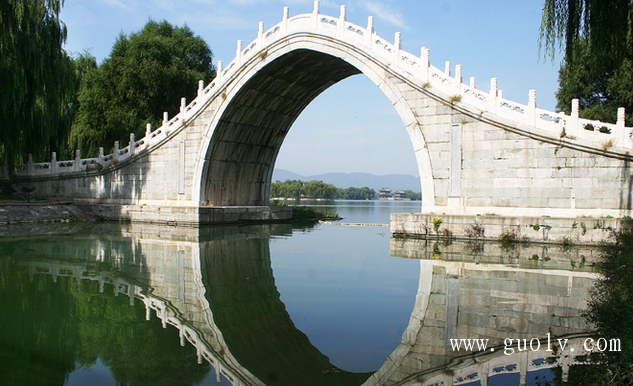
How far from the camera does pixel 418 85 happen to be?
1634 cm

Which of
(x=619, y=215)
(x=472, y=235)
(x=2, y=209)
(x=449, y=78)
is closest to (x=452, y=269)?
(x=472, y=235)

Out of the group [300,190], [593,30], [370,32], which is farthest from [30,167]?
[300,190]

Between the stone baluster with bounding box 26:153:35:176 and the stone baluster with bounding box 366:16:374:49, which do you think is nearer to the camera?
the stone baluster with bounding box 366:16:374:49

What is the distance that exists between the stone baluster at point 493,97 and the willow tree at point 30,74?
17.2 m

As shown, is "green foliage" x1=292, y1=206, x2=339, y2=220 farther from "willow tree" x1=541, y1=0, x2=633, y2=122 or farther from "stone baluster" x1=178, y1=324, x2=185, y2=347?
"stone baluster" x1=178, y1=324, x2=185, y2=347

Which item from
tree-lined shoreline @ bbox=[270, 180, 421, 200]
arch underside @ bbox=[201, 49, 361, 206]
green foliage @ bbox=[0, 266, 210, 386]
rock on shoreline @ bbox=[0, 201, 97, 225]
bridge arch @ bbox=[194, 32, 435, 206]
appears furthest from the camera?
tree-lined shoreline @ bbox=[270, 180, 421, 200]

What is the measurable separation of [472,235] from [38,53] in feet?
60.6

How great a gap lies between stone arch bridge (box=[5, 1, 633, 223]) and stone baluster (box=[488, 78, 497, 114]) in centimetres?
3

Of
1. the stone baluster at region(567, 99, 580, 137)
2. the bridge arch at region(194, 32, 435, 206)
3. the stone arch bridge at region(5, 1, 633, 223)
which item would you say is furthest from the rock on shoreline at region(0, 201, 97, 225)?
the stone baluster at region(567, 99, 580, 137)

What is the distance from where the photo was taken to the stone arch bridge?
46.0 ft

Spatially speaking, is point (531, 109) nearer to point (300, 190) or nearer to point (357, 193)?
point (300, 190)

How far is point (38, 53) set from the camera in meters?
20.1

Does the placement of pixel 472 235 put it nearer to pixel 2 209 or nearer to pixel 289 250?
pixel 289 250

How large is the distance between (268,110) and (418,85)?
33.5 ft
